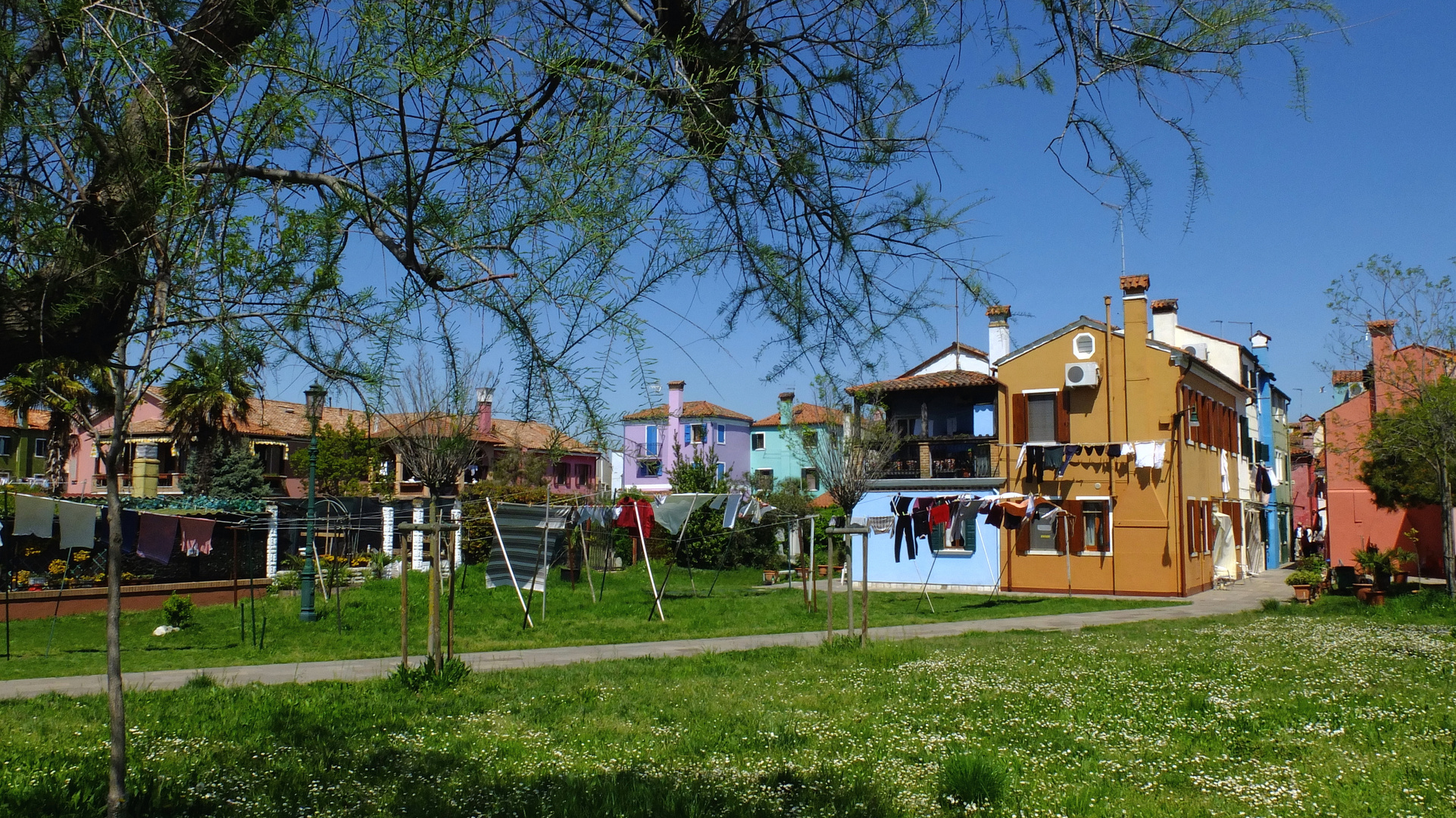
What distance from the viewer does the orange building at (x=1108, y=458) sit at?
1068 inches

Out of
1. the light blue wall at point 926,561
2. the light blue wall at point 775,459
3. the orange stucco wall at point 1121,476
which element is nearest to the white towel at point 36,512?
the light blue wall at point 926,561

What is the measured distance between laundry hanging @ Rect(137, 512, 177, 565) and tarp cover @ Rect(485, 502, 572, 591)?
222 inches

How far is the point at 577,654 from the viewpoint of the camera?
47.9 feet

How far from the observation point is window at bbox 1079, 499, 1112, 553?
27812 mm

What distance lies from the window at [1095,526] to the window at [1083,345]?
13.2 ft

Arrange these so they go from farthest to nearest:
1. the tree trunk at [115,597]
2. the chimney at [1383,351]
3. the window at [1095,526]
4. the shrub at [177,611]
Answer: the window at [1095,526] < the chimney at [1383,351] < the shrub at [177,611] < the tree trunk at [115,597]

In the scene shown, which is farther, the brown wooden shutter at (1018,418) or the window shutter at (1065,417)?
the brown wooden shutter at (1018,418)

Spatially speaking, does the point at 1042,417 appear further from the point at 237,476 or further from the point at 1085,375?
the point at 237,476

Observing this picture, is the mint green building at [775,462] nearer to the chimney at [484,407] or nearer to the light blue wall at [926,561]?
the light blue wall at [926,561]

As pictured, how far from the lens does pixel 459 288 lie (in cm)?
274

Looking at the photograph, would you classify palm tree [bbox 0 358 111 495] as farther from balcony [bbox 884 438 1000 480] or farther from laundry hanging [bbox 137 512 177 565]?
balcony [bbox 884 438 1000 480]

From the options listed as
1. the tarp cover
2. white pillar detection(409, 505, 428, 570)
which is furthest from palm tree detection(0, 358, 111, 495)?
white pillar detection(409, 505, 428, 570)

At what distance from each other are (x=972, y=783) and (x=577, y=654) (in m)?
9.99

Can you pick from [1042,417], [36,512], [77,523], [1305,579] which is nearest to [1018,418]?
[1042,417]
